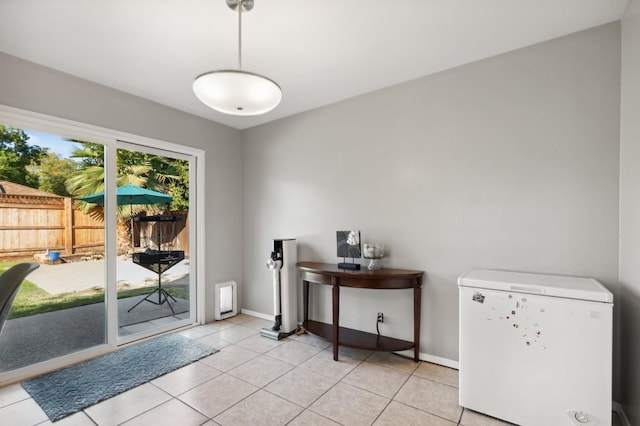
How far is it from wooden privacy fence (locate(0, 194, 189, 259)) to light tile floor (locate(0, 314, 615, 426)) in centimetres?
106

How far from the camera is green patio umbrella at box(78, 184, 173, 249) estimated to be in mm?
2775

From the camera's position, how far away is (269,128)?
3.73 m

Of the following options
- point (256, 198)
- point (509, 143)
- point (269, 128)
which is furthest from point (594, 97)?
point (256, 198)

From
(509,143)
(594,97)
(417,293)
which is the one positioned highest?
(594,97)

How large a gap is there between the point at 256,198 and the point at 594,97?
335 centimetres

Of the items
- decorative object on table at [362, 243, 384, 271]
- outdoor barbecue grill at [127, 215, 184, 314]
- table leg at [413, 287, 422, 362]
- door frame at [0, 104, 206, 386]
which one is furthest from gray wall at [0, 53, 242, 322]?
table leg at [413, 287, 422, 362]

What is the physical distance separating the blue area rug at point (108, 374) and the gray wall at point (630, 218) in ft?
10.0

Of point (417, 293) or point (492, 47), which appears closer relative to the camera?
point (492, 47)

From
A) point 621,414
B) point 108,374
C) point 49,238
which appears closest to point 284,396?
point 108,374

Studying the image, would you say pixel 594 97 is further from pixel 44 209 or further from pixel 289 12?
pixel 44 209

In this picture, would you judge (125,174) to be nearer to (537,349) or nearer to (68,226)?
(68,226)

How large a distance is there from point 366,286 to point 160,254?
2.50 m

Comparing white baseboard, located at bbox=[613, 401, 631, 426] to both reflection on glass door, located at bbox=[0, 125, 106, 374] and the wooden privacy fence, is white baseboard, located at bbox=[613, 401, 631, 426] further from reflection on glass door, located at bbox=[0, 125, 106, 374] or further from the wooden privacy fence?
the wooden privacy fence

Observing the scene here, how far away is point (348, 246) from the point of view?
2.85 m
